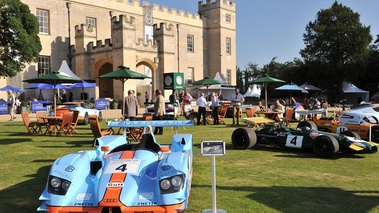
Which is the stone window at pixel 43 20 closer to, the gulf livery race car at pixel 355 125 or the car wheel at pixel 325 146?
the gulf livery race car at pixel 355 125

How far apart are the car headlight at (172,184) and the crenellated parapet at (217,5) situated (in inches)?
1758

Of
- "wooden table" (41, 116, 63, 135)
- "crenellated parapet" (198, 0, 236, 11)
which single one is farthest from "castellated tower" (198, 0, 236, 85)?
"wooden table" (41, 116, 63, 135)

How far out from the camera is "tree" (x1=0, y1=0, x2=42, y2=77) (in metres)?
24.3

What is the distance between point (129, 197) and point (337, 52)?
145 ft

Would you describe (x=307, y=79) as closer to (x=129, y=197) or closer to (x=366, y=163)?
(x=366, y=163)

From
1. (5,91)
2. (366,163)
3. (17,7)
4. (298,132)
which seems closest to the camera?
(366,163)

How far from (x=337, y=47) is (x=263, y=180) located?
4104 cm

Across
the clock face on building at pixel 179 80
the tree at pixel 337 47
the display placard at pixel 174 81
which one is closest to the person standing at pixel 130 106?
the display placard at pixel 174 81

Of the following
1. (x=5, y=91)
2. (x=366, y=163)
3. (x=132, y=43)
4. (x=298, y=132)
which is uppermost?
(x=132, y=43)

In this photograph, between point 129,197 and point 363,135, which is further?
point 363,135

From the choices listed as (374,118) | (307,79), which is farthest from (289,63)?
(374,118)

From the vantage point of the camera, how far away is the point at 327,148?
878 centimetres

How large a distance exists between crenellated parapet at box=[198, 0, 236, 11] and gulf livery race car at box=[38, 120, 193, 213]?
44097 mm

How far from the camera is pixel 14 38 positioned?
2497 cm
